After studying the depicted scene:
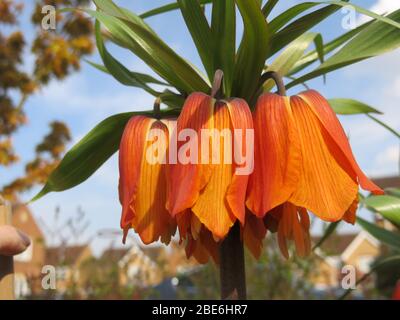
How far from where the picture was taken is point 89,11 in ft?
2.29

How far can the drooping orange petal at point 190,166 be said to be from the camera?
1.92 ft

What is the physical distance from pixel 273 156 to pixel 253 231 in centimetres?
Result: 8

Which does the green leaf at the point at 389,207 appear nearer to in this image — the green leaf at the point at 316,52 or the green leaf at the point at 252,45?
the green leaf at the point at 316,52

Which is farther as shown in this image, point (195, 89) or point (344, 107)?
point (344, 107)

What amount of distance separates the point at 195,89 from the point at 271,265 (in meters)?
3.26

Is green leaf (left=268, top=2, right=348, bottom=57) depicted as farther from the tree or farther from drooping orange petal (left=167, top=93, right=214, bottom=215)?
the tree

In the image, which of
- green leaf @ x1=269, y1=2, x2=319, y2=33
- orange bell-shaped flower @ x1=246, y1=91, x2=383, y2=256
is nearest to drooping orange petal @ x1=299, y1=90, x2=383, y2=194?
orange bell-shaped flower @ x1=246, y1=91, x2=383, y2=256

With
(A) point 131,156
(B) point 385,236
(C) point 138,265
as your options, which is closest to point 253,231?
(A) point 131,156

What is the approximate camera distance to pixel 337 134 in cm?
62

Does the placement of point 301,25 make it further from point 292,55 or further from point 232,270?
point 232,270

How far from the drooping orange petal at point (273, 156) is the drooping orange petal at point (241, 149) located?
0.03ft
